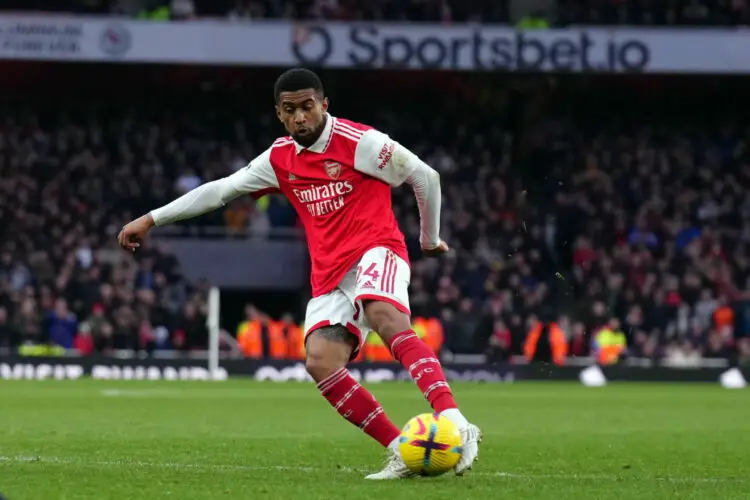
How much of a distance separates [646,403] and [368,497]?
1168 centimetres

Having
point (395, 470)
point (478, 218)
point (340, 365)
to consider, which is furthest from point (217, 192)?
point (478, 218)

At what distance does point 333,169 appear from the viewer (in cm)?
734

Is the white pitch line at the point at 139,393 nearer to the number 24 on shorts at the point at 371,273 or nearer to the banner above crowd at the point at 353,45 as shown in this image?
the number 24 on shorts at the point at 371,273

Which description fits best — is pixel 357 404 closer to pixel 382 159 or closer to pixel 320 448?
pixel 382 159

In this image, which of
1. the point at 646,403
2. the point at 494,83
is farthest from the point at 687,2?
the point at 646,403

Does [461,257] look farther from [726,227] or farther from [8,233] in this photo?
[8,233]

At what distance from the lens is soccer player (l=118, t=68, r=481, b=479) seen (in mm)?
7156

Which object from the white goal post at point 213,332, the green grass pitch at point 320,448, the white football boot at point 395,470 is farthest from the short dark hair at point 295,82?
the white goal post at point 213,332

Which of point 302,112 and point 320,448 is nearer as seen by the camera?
point 302,112

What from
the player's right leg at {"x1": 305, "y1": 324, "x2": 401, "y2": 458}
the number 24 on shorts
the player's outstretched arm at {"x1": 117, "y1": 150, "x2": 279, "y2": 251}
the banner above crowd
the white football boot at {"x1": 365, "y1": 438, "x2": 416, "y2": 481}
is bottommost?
the white football boot at {"x1": 365, "y1": 438, "x2": 416, "y2": 481}

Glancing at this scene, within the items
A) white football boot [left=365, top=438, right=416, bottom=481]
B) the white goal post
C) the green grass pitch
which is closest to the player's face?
white football boot [left=365, top=438, right=416, bottom=481]

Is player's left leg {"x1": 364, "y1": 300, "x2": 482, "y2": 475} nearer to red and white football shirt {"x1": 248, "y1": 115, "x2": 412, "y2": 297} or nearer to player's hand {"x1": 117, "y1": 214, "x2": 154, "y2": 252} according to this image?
red and white football shirt {"x1": 248, "y1": 115, "x2": 412, "y2": 297}

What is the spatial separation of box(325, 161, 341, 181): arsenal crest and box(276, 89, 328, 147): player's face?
0.16 m

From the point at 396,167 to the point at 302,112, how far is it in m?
0.51
